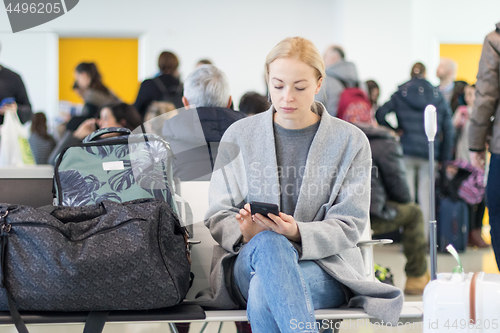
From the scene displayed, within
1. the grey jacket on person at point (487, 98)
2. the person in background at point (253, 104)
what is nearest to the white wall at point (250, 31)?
the person in background at point (253, 104)

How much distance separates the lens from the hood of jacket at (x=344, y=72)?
4129 millimetres

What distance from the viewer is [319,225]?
168 cm

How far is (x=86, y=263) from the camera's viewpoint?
1538mm

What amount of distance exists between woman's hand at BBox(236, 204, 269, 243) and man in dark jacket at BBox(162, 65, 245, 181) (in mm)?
684

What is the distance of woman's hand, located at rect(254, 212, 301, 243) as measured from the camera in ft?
5.15

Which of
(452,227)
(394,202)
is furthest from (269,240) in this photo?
(452,227)

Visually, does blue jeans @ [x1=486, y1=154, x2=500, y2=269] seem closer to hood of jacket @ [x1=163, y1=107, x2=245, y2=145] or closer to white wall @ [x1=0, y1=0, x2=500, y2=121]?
hood of jacket @ [x1=163, y1=107, x2=245, y2=145]

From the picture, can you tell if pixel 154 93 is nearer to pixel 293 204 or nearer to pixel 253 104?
pixel 253 104

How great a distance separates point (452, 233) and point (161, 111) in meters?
2.74

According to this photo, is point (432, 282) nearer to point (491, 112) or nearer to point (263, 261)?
point (263, 261)

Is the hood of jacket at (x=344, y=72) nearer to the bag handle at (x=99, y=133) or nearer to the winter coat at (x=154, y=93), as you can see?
the winter coat at (x=154, y=93)

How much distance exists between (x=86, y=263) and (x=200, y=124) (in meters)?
1.13

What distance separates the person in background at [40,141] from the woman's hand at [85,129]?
42.5 inches

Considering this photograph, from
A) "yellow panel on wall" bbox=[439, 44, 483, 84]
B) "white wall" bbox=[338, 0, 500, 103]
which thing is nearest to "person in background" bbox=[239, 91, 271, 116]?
"white wall" bbox=[338, 0, 500, 103]
